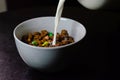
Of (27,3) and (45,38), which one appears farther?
(27,3)

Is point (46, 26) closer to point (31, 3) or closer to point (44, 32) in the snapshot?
point (44, 32)

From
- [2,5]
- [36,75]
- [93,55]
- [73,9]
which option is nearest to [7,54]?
[36,75]

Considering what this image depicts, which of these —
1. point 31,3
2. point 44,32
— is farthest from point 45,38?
point 31,3

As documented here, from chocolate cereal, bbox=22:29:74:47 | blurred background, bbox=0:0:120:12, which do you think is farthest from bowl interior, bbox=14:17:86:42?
blurred background, bbox=0:0:120:12

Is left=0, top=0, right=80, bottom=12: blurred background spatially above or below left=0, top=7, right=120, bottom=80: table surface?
below

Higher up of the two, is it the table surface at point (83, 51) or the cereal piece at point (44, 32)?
the cereal piece at point (44, 32)

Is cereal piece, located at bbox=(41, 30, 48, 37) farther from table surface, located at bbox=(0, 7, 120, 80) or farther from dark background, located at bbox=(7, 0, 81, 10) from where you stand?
dark background, located at bbox=(7, 0, 81, 10)

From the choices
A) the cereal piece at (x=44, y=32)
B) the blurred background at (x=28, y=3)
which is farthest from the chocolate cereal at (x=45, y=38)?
the blurred background at (x=28, y=3)

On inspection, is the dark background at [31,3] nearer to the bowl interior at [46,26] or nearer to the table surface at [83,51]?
the table surface at [83,51]

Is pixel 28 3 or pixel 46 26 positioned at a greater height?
pixel 46 26
